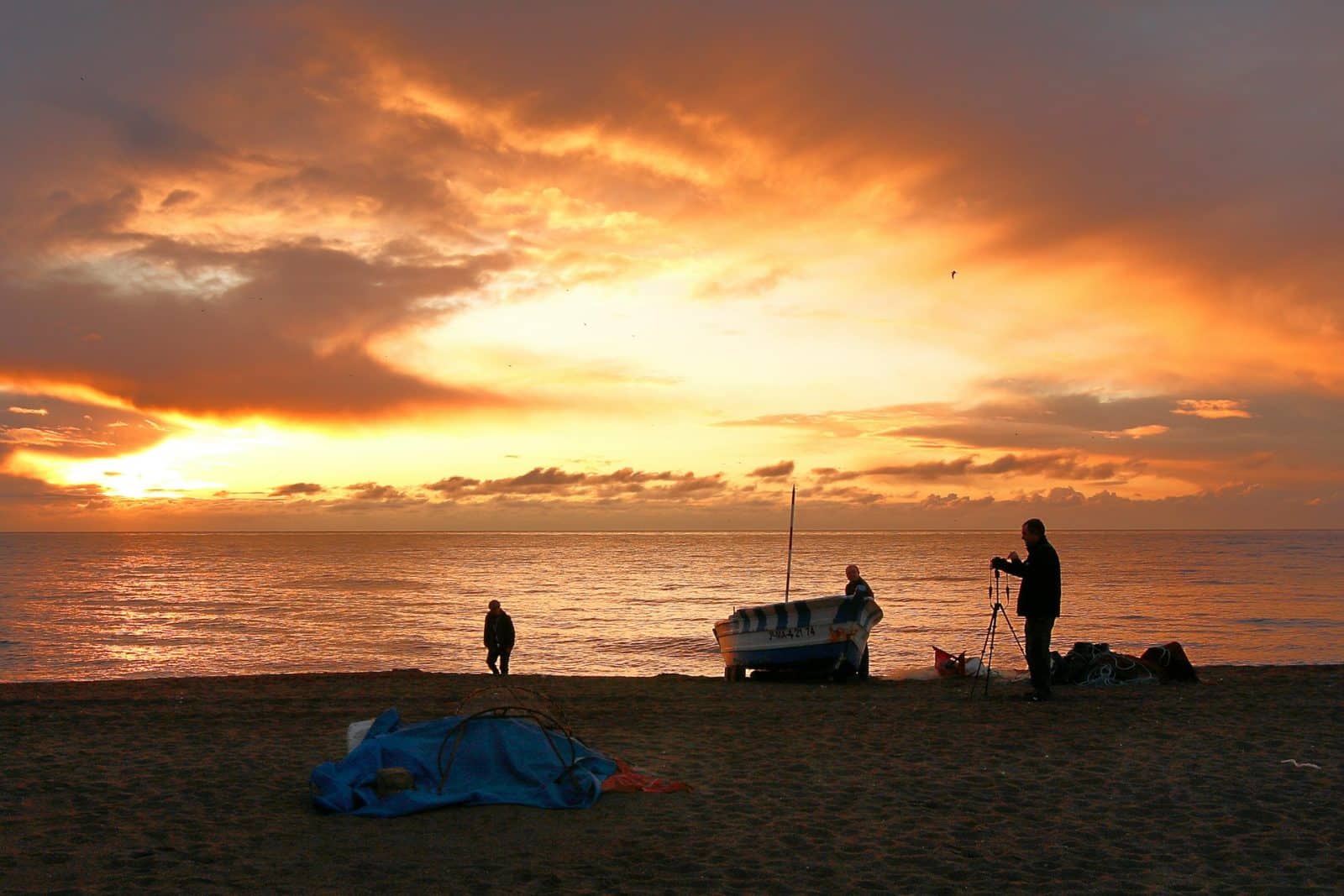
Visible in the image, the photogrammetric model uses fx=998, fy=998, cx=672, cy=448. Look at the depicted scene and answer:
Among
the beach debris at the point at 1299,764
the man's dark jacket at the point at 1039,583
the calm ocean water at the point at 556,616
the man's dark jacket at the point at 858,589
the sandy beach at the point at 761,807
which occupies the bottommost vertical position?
the calm ocean water at the point at 556,616

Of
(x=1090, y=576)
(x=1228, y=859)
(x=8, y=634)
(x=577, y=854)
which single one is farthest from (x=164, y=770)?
(x=1090, y=576)

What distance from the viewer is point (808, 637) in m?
18.8

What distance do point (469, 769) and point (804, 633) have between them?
35.1ft

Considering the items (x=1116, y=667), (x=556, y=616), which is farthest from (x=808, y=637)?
(x=556, y=616)

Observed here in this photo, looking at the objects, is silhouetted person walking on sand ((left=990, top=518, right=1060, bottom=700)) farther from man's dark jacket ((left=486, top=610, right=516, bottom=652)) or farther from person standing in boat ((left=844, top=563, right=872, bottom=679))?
man's dark jacket ((left=486, top=610, right=516, bottom=652))

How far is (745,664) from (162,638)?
25562 mm

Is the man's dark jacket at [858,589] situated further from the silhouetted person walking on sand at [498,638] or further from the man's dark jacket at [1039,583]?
the silhouetted person walking on sand at [498,638]

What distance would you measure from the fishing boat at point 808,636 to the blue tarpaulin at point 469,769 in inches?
381

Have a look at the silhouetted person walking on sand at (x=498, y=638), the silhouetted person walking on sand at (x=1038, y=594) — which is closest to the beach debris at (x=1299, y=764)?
the silhouetted person walking on sand at (x=1038, y=594)

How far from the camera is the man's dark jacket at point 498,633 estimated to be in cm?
1933

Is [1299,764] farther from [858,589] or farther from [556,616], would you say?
[556,616]

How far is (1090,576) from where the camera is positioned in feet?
243

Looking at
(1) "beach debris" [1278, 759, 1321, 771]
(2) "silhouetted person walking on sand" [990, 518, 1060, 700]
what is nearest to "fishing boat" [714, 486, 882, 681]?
(2) "silhouetted person walking on sand" [990, 518, 1060, 700]

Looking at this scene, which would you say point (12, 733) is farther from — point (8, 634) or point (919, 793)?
point (8, 634)
